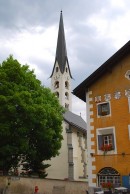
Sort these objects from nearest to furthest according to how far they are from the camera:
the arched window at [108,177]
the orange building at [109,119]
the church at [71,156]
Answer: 1. the arched window at [108,177]
2. the orange building at [109,119]
3. the church at [71,156]

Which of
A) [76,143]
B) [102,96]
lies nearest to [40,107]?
[102,96]

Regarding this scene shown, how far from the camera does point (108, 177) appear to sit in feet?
65.4

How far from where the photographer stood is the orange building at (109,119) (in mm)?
19844

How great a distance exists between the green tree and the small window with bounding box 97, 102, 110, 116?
8.34m

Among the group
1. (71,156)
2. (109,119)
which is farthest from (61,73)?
(109,119)

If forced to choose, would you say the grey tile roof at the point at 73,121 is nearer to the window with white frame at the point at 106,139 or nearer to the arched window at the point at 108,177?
the window with white frame at the point at 106,139

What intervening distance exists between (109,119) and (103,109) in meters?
1.02

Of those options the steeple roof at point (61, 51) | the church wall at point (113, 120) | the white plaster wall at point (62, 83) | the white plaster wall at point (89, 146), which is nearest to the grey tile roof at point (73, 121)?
the white plaster wall at point (89, 146)

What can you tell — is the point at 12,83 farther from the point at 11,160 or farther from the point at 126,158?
the point at 126,158

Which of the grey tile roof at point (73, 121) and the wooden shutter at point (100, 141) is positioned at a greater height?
the grey tile roof at point (73, 121)

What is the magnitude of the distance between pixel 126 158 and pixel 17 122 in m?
12.1

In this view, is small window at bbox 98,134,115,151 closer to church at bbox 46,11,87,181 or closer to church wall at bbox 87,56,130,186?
church wall at bbox 87,56,130,186

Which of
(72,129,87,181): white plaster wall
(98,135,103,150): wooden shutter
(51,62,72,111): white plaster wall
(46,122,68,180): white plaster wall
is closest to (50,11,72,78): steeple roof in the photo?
(51,62,72,111): white plaster wall

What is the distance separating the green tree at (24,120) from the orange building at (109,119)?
700cm
